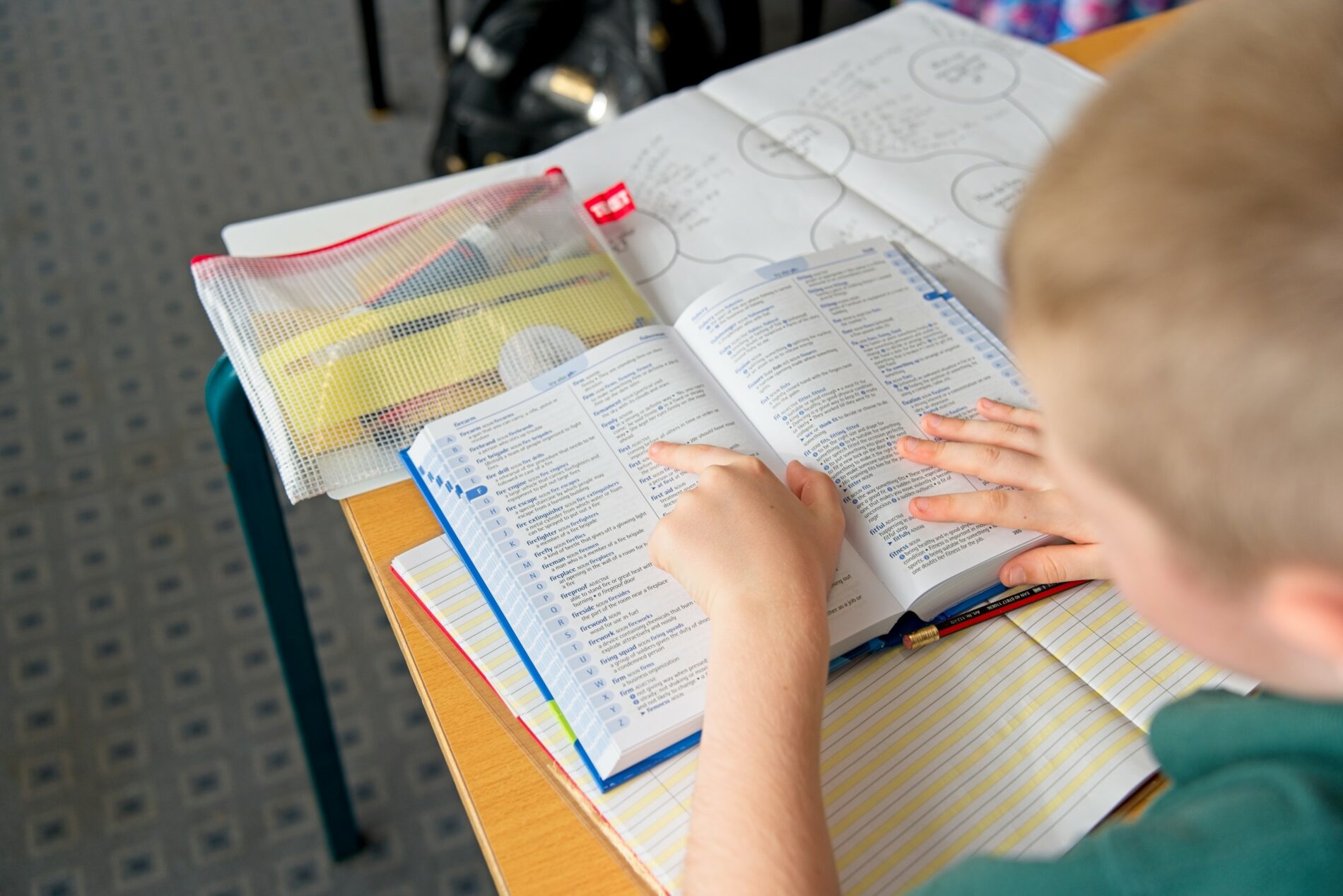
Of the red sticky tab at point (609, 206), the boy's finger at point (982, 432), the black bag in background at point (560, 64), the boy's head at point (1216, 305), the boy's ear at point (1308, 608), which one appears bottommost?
the black bag in background at point (560, 64)

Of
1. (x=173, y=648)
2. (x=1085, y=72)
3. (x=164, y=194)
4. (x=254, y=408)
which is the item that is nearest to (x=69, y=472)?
(x=173, y=648)

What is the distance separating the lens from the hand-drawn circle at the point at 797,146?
→ 34.3 inches

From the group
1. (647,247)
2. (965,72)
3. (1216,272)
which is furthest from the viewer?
(965,72)

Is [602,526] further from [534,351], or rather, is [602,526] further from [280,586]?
[280,586]

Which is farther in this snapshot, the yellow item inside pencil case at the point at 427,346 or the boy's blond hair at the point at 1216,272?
the yellow item inside pencil case at the point at 427,346

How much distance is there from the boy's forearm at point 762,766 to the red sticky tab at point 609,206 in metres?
0.39

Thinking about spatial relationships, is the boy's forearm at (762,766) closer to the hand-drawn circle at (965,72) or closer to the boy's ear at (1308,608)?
the boy's ear at (1308,608)

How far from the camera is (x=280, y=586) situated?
819 millimetres

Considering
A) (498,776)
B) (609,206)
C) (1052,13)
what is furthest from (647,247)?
(1052,13)

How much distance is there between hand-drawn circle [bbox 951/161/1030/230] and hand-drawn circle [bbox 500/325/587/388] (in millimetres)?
346

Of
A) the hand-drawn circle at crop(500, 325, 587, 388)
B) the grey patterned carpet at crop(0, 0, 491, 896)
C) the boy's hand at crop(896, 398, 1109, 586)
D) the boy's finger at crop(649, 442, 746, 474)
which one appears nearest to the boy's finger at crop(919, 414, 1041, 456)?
the boy's hand at crop(896, 398, 1109, 586)

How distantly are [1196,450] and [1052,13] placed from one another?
1.22 m

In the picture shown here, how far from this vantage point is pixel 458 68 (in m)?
1.35

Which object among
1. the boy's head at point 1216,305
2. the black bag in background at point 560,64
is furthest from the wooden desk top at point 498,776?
the black bag in background at point 560,64
